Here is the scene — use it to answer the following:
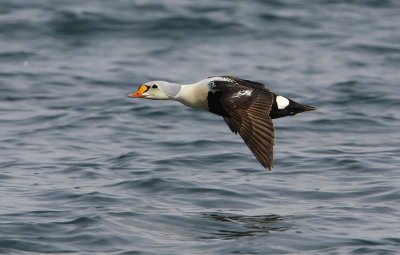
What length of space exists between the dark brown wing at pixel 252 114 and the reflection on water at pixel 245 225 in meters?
0.53

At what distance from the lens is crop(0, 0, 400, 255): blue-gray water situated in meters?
6.92

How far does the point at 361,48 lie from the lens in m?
14.8

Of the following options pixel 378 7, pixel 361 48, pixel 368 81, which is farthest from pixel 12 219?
pixel 378 7

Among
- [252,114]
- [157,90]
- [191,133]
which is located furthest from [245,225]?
[191,133]

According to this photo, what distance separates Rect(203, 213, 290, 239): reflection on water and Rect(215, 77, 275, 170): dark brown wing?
53 cm

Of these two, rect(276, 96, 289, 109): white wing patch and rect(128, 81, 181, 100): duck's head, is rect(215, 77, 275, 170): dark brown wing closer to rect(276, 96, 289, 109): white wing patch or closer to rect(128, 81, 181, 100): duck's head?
rect(276, 96, 289, 109): white wing patch

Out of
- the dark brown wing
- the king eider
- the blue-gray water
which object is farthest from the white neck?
the blue-gray water

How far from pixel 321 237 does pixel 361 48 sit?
28.2 feet

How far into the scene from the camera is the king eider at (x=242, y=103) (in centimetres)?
714

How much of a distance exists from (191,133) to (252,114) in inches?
124

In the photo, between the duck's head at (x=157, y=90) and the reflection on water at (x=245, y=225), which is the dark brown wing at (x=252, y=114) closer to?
the duck's head at (x=157, y=90)

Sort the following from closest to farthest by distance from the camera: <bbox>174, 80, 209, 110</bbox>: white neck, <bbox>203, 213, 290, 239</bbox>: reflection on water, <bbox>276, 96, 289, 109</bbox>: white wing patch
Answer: <bbox>203, 213, 290, 239</bbox>: reflection on water → <bbox>174, 80, 209, 110</bbox>: white neck → <bbox>276, 96, 289, 109</bbox>: white wing patch

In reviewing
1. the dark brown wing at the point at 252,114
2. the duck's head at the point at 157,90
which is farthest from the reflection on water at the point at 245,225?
the duck's head at the point at 157,90

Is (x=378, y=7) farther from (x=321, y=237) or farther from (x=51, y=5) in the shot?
(x=321, y=237)
